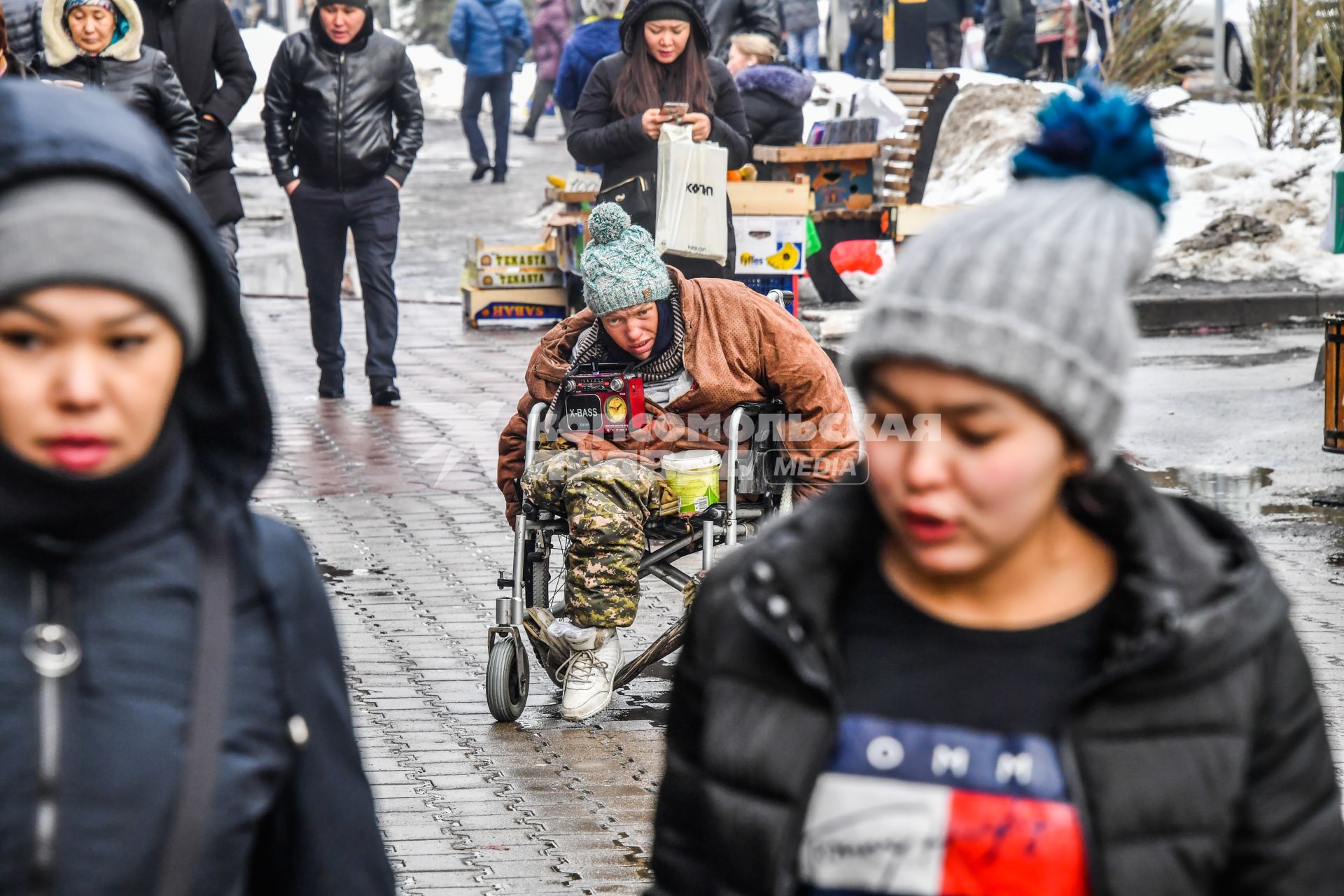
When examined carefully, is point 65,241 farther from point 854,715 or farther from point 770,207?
point 770,207

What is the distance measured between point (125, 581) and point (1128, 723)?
100 cm

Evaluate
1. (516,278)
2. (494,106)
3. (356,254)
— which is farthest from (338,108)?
(494,106)

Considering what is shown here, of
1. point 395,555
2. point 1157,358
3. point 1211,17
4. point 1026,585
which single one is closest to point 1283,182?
point 1157,358

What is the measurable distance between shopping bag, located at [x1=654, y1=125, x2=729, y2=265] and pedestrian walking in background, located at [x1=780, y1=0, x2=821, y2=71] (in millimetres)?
15143

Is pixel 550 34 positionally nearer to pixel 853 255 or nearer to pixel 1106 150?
pixel 853 255

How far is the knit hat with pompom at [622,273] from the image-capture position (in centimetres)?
601

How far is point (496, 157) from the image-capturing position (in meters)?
22.2

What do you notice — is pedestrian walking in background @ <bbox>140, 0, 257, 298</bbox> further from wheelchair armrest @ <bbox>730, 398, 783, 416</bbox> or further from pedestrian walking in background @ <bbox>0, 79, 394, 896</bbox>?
pedestrian walking in background @ <bbox>0, 79, 394, 896</bbox>

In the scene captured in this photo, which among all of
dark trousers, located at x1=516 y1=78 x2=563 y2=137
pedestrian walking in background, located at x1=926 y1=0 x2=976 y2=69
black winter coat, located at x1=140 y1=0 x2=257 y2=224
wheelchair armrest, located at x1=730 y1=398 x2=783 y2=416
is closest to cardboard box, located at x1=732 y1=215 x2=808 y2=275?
black winter coat, located at x1=140 y1=0 x2=257 y2=224

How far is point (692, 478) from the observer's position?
6016 mm

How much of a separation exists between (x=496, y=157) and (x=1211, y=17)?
8610 millimetres

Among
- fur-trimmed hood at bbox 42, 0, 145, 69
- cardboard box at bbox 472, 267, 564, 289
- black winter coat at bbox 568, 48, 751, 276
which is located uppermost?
fur-trimmed hood at bbox 42, 0, 145, 69

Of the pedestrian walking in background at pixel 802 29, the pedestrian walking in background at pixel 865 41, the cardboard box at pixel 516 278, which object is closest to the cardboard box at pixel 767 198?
the cardboard box at pixel 516 278

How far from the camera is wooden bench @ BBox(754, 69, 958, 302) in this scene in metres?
13.6
